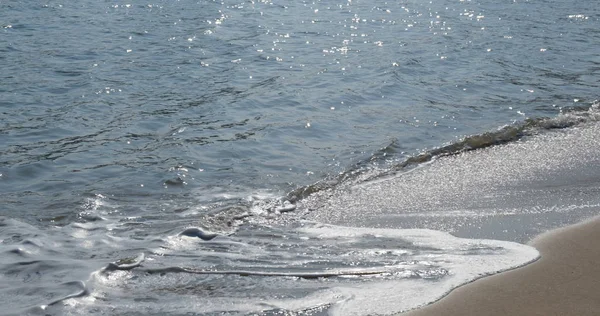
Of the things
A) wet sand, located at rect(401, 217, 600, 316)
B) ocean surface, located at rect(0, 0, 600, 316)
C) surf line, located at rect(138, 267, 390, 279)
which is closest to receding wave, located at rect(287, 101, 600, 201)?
ocean surface, located at rect(0, 0, 600, 316)

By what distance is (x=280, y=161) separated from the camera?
769cm

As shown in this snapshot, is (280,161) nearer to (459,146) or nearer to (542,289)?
(459,146)

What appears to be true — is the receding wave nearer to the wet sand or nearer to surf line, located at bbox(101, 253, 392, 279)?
surf line, located at bbox(101, 253, 392, 279)

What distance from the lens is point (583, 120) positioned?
877 centimetres

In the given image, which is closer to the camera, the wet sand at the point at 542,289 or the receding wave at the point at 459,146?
the wet sand at the point at 542,289

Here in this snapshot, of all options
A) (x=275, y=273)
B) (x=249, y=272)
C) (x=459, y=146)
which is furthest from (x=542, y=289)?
(x=459, y=146)

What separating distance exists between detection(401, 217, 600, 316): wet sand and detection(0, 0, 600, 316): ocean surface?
0.47ft

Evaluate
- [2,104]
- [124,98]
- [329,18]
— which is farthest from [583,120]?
[329,18]

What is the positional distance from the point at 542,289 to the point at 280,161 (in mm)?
3538

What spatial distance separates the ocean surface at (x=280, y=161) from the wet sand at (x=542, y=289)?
0.47 ft

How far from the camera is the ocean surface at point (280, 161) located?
4977 millimetres

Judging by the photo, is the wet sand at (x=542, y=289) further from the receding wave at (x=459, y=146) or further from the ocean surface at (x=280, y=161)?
the receding wave at (x=459, y=146)

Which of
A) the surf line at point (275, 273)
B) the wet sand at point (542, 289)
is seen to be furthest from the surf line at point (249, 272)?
the wet sand at point (542, 289)

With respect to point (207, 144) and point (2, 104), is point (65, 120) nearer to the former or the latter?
point (2, 104)
